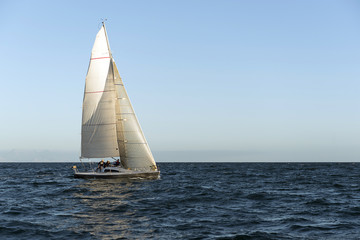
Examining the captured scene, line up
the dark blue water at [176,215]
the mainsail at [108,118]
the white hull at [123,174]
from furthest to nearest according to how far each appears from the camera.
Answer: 1. the mainsail at [108,118]
2. the white hull at [123,174]
3. the dark blue water at [176,215]

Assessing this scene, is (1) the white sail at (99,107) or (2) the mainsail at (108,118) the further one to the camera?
(1) the white sail at (99,107)

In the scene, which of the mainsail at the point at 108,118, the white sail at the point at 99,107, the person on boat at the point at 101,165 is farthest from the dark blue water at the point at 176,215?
the white sail at the point at 99,107

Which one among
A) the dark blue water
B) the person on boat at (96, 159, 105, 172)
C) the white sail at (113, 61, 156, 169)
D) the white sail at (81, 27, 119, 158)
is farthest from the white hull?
the dark blue water

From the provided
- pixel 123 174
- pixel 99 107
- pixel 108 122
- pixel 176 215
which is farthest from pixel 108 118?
pixel 176 215

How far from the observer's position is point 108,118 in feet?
142

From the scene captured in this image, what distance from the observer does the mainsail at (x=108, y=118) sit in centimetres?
4247

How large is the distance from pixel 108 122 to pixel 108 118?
0.45 m

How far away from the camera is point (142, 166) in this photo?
42125mm

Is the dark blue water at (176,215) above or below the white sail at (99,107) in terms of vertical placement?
below

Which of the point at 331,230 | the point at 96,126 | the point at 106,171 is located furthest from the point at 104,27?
the point at 331,230

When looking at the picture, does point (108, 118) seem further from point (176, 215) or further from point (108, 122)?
point (176, 215)

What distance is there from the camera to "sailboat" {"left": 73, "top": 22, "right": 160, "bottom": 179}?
139 ft

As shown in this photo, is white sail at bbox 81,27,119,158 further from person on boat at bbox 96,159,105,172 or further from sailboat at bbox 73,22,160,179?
person on boat at bbox 96,159,105,172

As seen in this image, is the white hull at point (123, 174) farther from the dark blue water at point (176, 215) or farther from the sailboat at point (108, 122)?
the dark blue water at point (176, 215)
